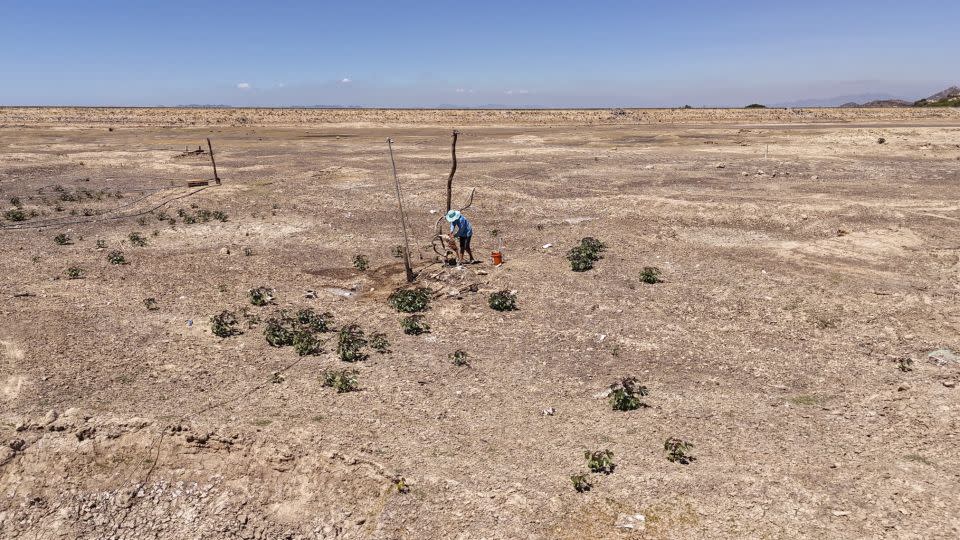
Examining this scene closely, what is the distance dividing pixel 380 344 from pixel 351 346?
1.34 ft

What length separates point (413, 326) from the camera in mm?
8992

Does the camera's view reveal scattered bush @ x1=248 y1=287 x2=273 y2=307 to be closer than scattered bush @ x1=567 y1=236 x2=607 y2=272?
Yes

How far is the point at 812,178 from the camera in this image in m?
20.8

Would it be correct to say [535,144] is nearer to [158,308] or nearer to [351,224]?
[351,224]

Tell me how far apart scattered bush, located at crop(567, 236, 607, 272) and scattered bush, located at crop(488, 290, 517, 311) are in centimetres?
217

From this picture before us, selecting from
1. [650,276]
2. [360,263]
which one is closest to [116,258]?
[360,263]

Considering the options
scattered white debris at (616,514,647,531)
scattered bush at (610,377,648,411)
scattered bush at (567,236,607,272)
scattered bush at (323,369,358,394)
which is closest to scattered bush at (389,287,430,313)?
scattered bush at (323,369,358,394)

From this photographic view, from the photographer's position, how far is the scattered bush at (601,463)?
5766 mm

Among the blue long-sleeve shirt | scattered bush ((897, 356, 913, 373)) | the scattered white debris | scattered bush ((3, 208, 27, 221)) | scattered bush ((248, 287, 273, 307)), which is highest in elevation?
the blue long-sleeve shirt

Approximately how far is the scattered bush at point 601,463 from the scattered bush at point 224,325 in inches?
224

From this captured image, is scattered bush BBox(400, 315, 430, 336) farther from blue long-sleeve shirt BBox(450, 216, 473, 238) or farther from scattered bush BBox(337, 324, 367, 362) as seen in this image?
blue long-sleeve shirt BBox(450, 216, 473, 238)

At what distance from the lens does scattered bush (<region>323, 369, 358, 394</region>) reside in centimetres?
728

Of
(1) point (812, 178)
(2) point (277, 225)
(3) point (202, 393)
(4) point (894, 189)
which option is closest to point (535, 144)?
(1) point (812, 178)

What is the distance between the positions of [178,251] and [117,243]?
1.89m
